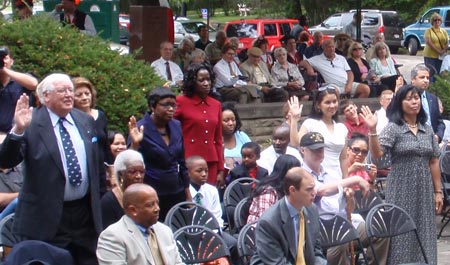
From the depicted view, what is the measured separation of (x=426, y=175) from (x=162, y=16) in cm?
718

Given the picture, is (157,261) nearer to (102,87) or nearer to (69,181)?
(69,181)

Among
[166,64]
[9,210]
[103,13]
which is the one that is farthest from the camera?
[103,13]

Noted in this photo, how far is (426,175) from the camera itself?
830cm

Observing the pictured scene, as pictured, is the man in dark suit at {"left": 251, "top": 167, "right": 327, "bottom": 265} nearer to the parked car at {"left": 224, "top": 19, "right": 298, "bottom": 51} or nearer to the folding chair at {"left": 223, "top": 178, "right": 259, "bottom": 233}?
the folding chair at {"left": 223, "top": 178, "right": 259, "bottom": 233}

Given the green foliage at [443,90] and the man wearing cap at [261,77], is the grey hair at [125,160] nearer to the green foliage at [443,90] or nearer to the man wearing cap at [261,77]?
the green foliage at [443,90]

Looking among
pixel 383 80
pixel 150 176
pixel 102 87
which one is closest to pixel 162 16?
pixel 383 80

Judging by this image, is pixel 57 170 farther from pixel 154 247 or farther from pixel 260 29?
pixel 260 29

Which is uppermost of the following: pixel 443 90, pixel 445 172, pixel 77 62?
pixel 77 62

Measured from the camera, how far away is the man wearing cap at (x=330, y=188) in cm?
789

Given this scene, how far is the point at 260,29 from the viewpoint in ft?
94.7

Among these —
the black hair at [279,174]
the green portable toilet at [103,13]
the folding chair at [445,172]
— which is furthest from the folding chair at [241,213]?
the green portable toilet at [103,13]

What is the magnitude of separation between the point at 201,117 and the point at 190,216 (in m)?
1.43

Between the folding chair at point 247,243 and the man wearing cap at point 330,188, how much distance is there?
727 mm

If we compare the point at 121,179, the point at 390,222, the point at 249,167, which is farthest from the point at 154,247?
the point at 249,167
